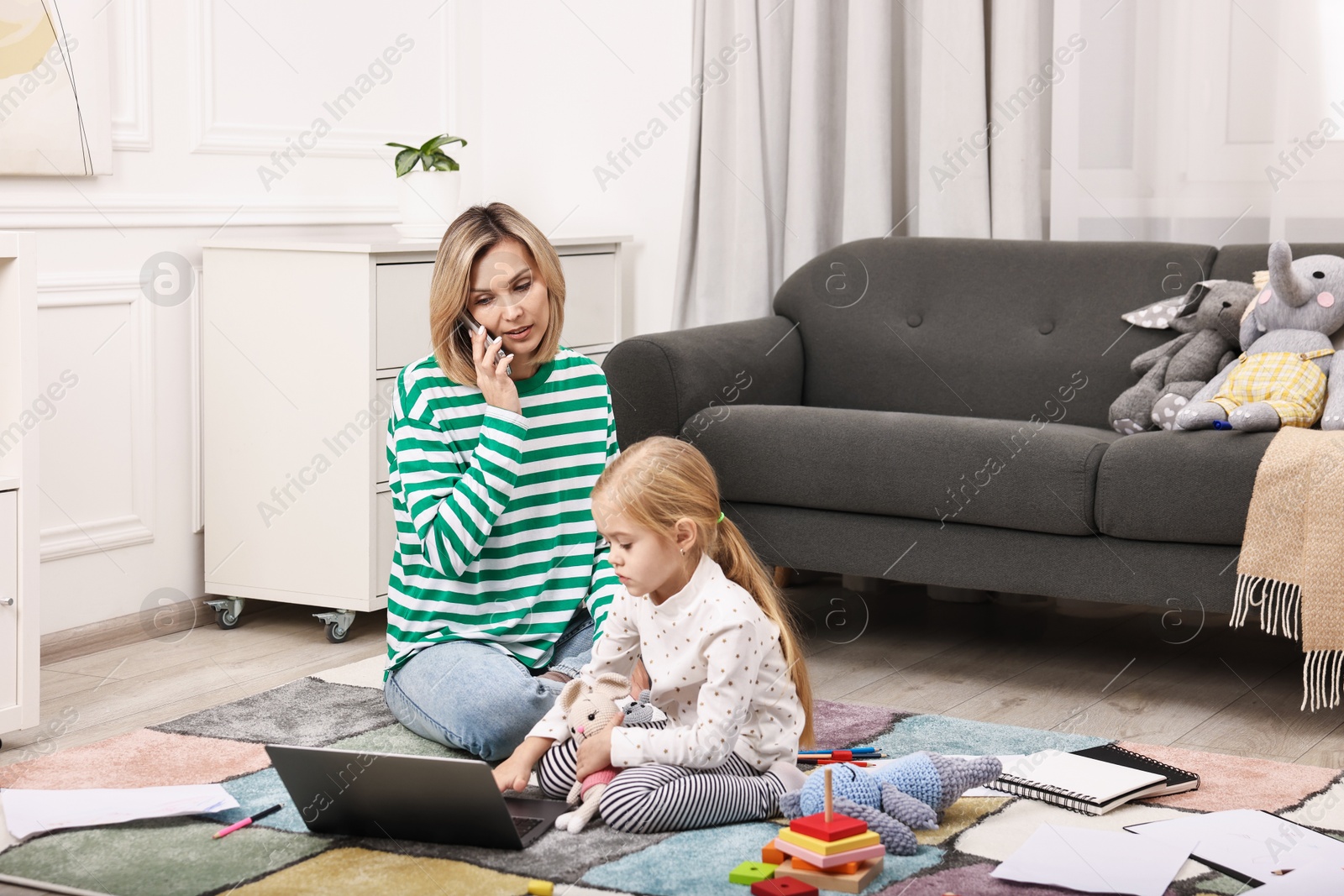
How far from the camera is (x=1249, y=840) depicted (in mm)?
1686

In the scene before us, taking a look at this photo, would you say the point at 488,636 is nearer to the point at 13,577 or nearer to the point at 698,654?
the point at 698,654

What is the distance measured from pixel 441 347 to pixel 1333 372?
1.54 m

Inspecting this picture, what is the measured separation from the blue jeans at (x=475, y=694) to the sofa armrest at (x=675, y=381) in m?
0.70

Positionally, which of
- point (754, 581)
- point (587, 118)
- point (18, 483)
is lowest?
point (754, 581)

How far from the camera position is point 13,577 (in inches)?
86.4

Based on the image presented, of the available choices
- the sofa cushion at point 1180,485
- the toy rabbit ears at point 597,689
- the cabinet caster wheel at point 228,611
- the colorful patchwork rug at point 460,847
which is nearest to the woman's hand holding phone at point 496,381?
the toy rabbit ears at point 597,689

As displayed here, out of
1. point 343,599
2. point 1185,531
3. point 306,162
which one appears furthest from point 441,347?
point 306,162

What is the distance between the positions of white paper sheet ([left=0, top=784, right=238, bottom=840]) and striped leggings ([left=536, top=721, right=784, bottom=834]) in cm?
50

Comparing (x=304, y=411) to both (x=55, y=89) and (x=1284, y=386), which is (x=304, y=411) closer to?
→ (x=55, y=89)

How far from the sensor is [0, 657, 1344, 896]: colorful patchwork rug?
1585 mm

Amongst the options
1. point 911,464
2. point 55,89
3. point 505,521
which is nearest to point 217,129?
point 55,89

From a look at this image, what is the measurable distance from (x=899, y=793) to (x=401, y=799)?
1.91ft

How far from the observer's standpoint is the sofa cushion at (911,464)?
8.10 ft

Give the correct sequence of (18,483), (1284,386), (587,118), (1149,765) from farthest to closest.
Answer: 1. (587,118)
2. (1284,386)
3. (18,483)
4. (1149,765)
